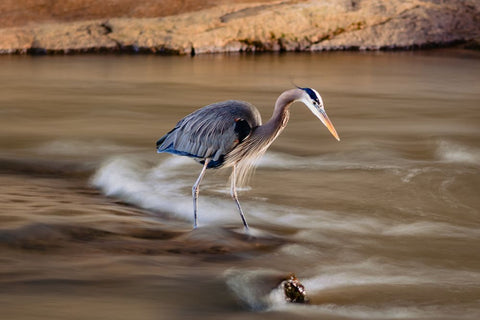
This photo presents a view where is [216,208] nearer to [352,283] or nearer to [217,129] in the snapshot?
[217,129]

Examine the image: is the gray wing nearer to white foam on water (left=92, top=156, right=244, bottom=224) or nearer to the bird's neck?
the bird's neck

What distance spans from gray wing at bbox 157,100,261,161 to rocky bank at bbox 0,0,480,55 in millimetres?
9833

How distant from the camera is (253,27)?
1427 centimetres

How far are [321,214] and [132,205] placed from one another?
122 centimetres

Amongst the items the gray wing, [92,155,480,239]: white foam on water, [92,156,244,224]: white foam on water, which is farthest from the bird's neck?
[92,156,244,224]: white foam on water

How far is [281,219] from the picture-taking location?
16.2 feet

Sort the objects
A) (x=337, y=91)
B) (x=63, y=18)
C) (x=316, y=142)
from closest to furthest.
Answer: (x=316, y=142), (x=337, y=91), (x=63, y=18)

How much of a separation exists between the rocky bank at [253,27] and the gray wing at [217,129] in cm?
983

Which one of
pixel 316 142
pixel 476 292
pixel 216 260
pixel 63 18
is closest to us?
pixel 476 292

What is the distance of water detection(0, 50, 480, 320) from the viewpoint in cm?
332

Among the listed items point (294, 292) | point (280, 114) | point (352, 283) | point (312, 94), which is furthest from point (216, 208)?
point (294, 292)

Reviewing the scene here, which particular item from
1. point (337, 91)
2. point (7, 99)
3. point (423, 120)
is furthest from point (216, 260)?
point (337, 91)

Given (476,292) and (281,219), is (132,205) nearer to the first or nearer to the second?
(281,219)

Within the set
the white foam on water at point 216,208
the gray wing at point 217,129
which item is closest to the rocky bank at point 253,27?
the white foam on water at point 216,208
